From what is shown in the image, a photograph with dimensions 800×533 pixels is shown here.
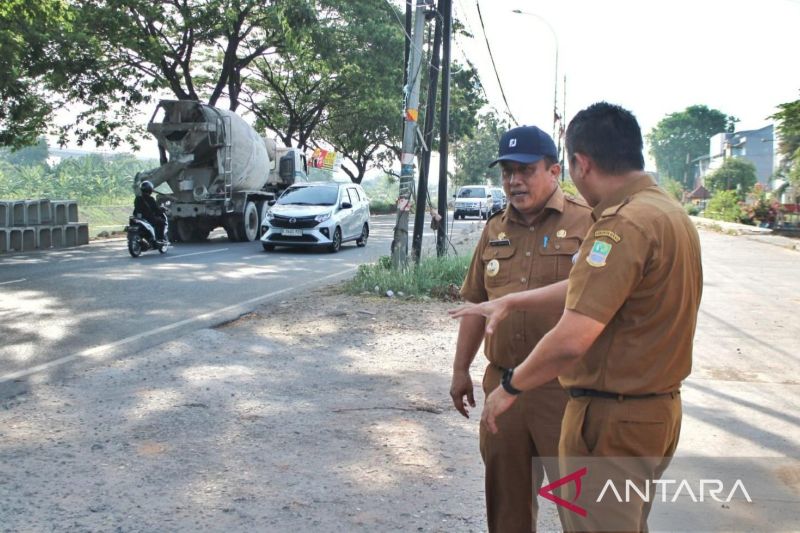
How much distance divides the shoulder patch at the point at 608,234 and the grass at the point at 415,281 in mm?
A: 8550

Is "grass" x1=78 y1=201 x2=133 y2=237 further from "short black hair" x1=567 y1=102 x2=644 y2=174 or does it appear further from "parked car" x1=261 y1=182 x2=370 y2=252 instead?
"short black hair" x1=567 y1=102 x2=644 y2=174

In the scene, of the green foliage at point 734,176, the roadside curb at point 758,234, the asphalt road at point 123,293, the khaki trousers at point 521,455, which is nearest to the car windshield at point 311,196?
the asphalt road at point 123,293

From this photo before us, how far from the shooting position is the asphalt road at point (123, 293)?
7.39 metres

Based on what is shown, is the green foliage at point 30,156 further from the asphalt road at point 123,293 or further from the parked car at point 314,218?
the parked car at point 314,218

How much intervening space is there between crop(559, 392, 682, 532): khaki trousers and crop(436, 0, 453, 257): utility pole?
11.1 meters

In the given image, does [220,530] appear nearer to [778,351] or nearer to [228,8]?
[778,351]

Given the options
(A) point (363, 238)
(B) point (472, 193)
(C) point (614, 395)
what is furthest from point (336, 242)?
(B) point (472, 193)

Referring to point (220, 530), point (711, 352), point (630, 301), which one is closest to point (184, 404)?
point (220, 530)

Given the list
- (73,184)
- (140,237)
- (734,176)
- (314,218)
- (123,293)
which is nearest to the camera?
(123,293)

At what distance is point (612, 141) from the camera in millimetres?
2287

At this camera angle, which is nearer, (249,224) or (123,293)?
(123,293)

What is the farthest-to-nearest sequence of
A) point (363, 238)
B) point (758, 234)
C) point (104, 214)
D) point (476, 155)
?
point (476, 155) < point (104, 214) < point (758, 234) < point (363, 238)

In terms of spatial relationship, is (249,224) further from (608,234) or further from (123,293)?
(608,234)

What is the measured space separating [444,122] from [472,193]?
88.6ft
